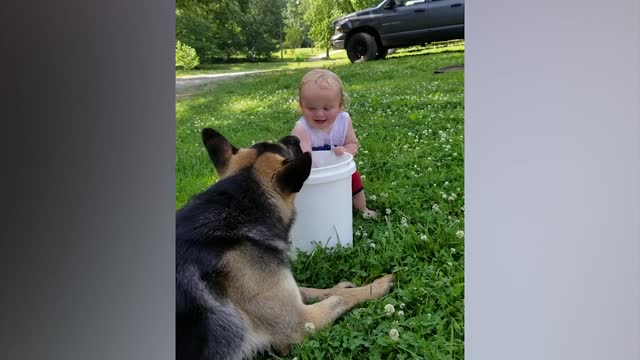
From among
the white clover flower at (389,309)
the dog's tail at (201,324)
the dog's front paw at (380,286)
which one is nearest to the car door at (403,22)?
the dog's front paw at (380,286)

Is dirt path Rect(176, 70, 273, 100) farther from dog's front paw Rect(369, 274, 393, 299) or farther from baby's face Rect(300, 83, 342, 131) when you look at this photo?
dog's front paw Rect(369, 274, 393, 299)

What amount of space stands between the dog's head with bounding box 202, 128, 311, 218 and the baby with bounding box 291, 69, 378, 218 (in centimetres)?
25

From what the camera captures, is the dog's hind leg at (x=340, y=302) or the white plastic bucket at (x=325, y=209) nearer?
the dog's hind leg at (x=340, y=302)

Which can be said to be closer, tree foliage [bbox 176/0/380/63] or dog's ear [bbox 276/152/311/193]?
dog's ear [bbox 276/152/311/193]

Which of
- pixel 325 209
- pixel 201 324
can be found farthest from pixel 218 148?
pixel 201 324

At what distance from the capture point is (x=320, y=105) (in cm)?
183

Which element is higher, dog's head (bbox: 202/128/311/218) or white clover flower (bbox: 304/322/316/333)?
dog's head (bbox: 202/128/311/218)

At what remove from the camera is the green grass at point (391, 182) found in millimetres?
1353

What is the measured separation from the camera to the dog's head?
Answer: 1.47m
